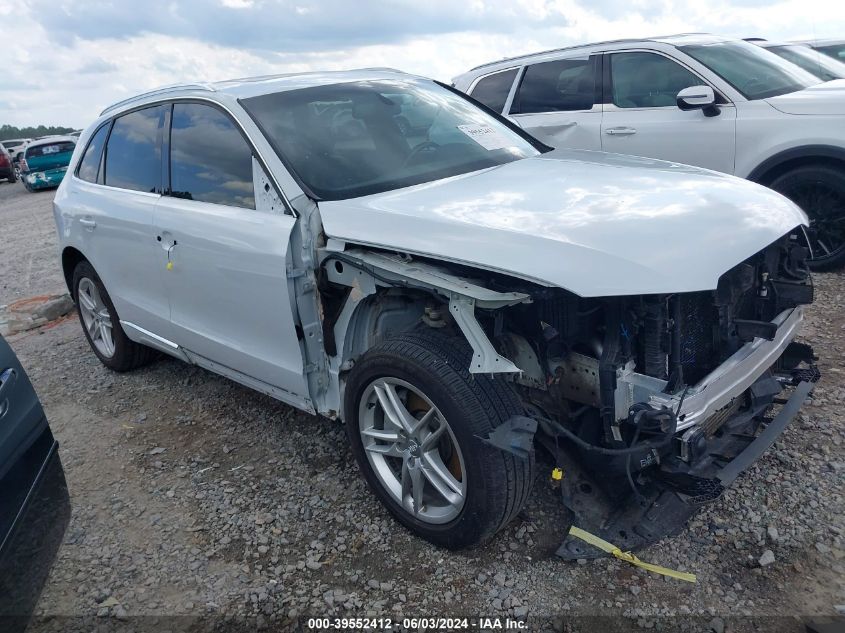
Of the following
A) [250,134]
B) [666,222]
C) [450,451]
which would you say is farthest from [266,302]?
[666,222]

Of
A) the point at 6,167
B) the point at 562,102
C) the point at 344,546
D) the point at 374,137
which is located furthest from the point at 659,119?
the point at 6,167

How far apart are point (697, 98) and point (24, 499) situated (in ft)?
17.8

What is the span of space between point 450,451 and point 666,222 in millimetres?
1217

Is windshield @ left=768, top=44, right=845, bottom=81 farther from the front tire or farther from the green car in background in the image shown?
the green car in background

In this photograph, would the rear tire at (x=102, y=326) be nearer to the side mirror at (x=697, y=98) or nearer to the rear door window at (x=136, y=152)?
the rear door window at (x=136, y=152)

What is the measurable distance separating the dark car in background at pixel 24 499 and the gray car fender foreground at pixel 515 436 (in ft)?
4.75

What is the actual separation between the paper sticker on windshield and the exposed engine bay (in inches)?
45.9

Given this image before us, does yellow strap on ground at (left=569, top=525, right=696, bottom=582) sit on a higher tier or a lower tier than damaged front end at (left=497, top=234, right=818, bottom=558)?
lower

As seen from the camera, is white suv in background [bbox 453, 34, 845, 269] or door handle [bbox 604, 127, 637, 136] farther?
door handle [bbox 604, 127, 637, 136]

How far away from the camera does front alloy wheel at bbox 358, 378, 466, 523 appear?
276 centimetres

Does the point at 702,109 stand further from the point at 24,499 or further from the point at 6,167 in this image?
the point at 6,167

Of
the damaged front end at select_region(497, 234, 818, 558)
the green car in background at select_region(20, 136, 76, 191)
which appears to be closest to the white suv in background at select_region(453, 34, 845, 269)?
the damaged front end at select_region(497, 234, 818, 558)

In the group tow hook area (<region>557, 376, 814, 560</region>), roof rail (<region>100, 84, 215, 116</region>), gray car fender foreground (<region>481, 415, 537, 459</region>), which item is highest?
roof rail (<region>100, 84, 215, 116</region>)

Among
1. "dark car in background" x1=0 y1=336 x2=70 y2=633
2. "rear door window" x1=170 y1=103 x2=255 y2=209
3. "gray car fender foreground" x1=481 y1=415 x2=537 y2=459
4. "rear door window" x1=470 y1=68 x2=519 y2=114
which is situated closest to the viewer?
"dark car in background" x1=0 y1=336 x2=70 y2=633
